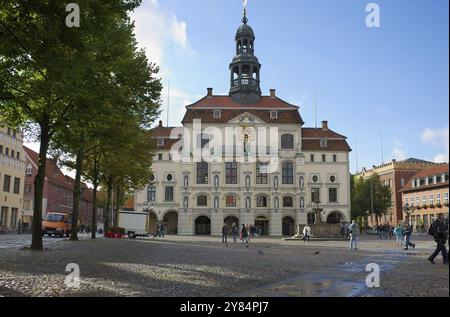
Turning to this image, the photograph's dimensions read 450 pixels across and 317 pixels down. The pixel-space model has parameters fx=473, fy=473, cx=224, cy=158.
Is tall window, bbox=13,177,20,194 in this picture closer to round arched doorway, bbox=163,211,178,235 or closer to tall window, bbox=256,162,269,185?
round arched doorway, bbox=163,211,178,235

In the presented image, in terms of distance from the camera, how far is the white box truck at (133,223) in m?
49.4

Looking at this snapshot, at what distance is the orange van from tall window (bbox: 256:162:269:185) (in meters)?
33.4

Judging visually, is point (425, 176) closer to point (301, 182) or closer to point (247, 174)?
point (301, 182)

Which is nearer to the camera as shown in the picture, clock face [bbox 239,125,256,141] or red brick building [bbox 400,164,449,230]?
red brick building [bbox 400,164,449,230]

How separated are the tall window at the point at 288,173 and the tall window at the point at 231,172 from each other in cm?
737

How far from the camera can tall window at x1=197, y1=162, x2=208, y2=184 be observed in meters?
71.2

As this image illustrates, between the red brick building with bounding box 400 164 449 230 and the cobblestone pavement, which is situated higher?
the red brick building with bounding box 400 164 449 230

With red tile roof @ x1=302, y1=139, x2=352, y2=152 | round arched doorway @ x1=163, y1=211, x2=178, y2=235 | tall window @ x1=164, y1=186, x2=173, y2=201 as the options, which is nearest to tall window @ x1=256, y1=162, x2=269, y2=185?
red tile roof @ x1=302, y1=139, x2=352, y2=152

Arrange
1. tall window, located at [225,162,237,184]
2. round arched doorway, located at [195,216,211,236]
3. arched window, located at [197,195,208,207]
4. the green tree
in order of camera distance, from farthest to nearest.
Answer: round arched doorway, located at [195,216,211,236] < tall window, located at [225,162,237,184] < arched window, located at [197,195,208,207] < the green tree

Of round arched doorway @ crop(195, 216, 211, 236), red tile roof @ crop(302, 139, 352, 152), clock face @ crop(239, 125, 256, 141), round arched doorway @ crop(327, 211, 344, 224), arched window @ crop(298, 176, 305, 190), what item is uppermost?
clock face @ crop(239, 125, 256, 141)

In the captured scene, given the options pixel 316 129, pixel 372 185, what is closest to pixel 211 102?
pixel 316 129

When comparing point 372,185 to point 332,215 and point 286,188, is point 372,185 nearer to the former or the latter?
point 332,215

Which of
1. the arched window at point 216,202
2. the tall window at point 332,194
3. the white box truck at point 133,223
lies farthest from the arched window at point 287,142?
the white box truck at point 133,223

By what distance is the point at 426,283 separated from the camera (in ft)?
35.9
